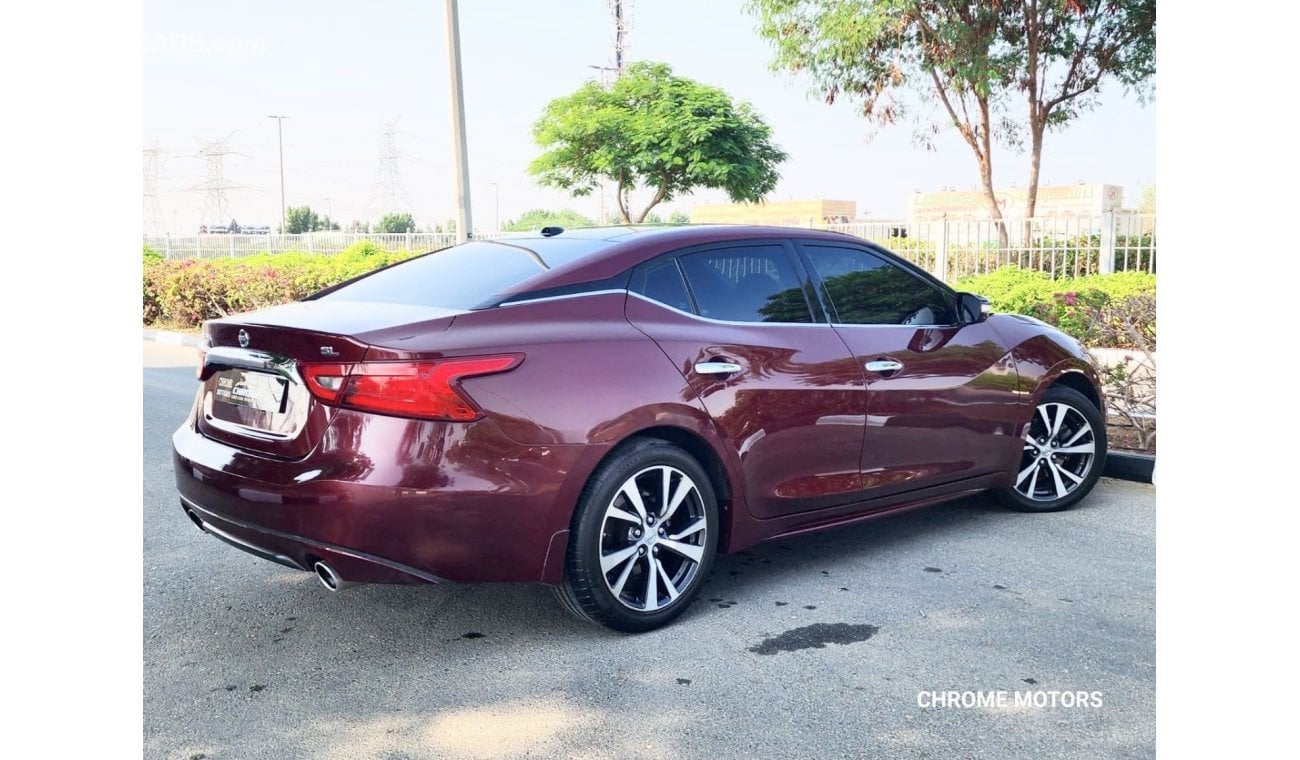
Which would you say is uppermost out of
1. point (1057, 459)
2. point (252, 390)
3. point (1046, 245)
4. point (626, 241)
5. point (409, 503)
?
point (1046, 245)

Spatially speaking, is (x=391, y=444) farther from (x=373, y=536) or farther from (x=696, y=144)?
(x=696, y=144)

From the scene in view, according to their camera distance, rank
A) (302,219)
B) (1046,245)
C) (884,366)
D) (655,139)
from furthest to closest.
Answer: (302,219)
(655,139)
(1046,245)
(884,366)

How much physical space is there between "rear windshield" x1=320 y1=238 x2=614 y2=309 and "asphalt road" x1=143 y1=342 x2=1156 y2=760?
1.27 metres

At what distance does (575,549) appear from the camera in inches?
154

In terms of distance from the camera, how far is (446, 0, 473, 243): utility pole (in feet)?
42.2

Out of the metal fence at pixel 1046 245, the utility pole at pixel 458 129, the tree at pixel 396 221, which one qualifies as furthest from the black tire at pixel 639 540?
the tree at pixel 396 221

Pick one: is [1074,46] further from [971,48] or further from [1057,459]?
[1057,459]

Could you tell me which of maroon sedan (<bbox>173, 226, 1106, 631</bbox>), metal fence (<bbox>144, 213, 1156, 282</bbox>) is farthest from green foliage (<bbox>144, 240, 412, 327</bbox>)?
maroon sedan (<bbox>173, 226, 1106, 631</bbox>)

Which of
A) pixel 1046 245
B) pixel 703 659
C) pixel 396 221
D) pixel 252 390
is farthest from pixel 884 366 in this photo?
pixel 396 221

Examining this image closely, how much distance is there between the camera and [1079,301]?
901cm

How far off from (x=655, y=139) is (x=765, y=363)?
24994mm

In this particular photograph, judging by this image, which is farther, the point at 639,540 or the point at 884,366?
the point at 884,366
